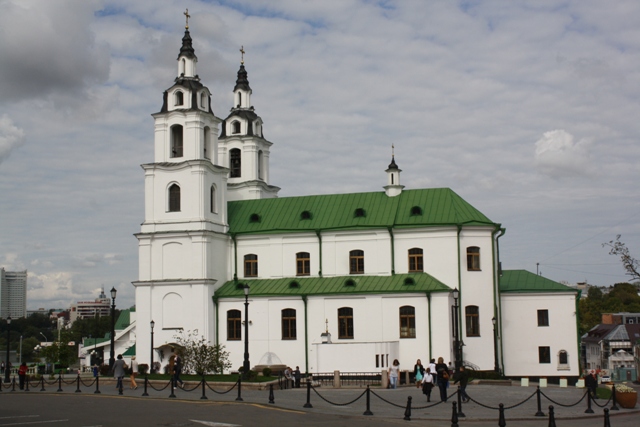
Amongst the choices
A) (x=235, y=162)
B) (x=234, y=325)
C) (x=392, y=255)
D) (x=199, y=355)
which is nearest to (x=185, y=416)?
(x=199, y=355)

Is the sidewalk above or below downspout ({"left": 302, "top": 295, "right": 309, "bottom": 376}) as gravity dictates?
below

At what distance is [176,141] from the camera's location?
54.9m

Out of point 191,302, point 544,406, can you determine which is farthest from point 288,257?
point 544,406

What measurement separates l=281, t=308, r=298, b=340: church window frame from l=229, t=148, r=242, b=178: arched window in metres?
14.3

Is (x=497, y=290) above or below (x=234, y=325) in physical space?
above

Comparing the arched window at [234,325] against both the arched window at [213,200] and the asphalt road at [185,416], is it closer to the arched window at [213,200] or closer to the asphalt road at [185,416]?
the arched window at [213,200]

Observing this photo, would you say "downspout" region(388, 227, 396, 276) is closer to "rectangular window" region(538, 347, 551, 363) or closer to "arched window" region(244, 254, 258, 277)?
"arched window" region(244, 254, 258, 277)

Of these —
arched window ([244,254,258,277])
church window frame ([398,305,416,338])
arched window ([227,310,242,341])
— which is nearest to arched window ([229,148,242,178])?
arched window ([244,254,258,277])

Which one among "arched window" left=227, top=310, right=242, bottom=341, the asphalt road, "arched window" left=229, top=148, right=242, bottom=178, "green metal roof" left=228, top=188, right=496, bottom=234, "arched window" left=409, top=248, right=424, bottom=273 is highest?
"arched window" left=229, top=148, right=242, bottom=178

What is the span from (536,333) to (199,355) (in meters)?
22.5

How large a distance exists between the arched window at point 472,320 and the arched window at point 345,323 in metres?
7.22

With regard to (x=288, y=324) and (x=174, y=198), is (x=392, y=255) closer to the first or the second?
(x=288, y=324)

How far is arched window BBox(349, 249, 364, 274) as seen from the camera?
53.1 m

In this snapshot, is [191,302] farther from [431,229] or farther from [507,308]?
[507,308]
